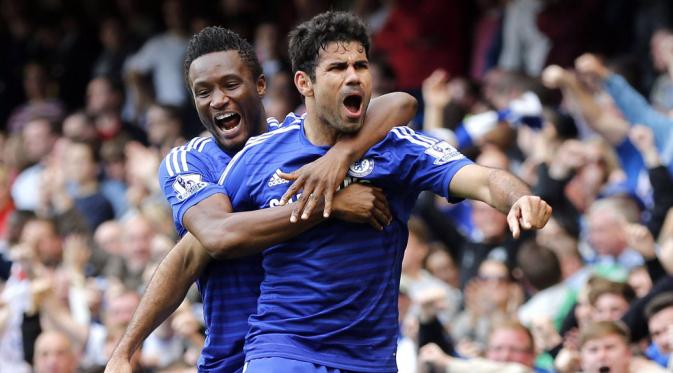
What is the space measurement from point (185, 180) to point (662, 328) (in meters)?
2.81

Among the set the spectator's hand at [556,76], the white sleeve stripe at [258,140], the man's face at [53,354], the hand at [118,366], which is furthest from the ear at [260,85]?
the man's face at [53,354]

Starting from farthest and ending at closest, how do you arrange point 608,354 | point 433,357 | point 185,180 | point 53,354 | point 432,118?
point 432,118 < point 53,354 < point 433,357 < point 608,354 < point 185,180

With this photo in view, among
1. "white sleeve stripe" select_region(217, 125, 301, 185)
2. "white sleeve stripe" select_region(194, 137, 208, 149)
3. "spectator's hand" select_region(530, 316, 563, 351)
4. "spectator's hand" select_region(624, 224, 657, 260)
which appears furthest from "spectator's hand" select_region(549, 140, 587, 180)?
"white sleeve stripe" select_region(217, 125, 301, 185)

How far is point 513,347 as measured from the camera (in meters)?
8.05

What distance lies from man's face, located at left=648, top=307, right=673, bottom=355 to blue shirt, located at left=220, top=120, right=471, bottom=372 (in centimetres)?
229

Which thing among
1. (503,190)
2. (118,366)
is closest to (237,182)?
(118,366)

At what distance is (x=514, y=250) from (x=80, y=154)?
456cm

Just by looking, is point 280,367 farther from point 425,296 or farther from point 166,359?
point 166,359

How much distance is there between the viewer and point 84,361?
10.1 metres

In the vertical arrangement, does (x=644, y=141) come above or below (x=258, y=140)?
below

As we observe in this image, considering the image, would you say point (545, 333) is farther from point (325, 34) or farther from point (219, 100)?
point (325, 34)

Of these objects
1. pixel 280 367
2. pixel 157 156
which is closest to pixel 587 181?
pixel 157 156

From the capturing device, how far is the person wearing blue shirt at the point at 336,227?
5617 millimetres

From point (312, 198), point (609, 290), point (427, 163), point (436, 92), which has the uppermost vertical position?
point (436, 92)
